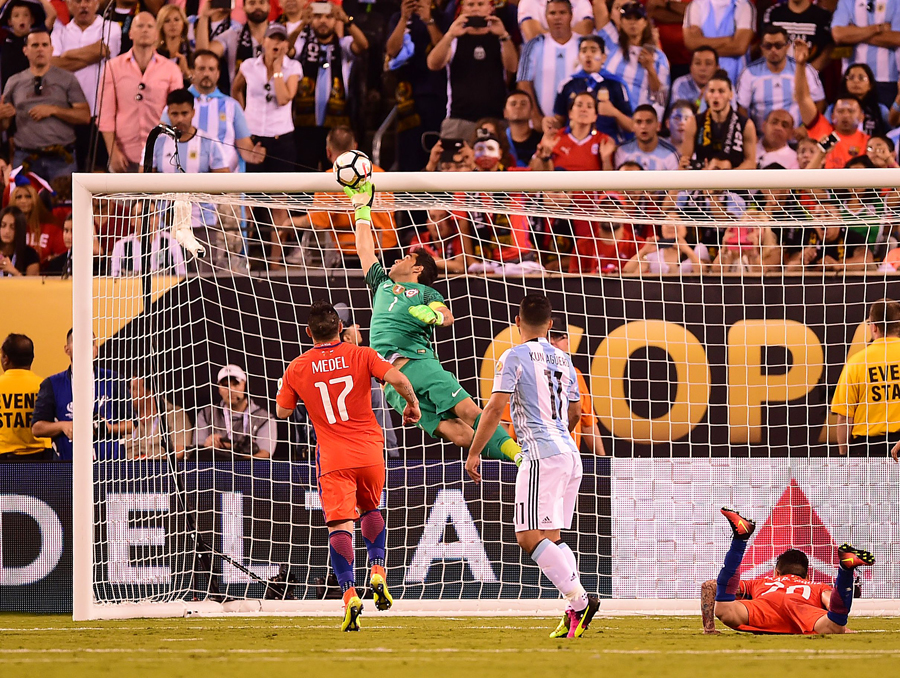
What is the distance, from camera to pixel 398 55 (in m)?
11.2

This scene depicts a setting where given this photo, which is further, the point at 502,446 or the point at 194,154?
the point at 194,154

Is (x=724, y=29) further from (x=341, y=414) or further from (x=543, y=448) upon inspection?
(x=341, y=414)

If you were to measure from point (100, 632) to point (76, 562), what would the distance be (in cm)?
95

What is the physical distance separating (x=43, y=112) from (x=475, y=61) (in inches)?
164

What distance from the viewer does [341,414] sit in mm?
6453

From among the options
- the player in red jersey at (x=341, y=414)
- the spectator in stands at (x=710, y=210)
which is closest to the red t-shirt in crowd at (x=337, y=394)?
the player in red jersey at (x=341, y=414)

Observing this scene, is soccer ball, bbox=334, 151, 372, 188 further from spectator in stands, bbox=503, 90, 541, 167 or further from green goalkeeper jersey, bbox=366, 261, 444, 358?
spectator in stands, bbox=503, 90, 541, 167

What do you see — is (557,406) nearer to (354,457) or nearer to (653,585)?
(354,457)

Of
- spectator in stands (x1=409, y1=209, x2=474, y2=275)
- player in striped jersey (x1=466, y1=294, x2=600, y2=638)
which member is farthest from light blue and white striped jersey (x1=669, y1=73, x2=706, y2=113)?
player in striped jersey (x1=466, y1=294, x2=600, y2=638)

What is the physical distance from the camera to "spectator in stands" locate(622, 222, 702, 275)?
9.45 meters

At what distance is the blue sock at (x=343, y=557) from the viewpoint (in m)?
6.35

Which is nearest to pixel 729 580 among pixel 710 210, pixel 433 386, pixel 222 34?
pixel 433 386

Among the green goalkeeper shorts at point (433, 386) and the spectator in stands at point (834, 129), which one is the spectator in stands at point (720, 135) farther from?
the green goalkeeper shorts at point (433, 386)

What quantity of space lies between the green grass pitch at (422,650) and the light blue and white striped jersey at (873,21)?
20.3 feet
